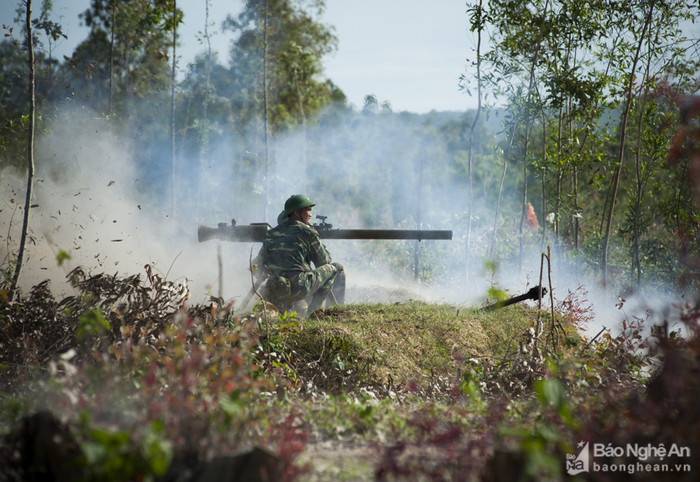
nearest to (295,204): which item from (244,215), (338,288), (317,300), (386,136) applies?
(317,300)

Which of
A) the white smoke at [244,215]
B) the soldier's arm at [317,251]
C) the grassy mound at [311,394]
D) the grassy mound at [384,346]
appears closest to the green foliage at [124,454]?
the grassy mound at [311,394]

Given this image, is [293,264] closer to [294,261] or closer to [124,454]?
[294,261]

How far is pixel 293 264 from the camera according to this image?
684 centimetres

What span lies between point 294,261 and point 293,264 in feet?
0.14

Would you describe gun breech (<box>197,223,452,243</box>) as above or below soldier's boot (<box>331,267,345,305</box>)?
above

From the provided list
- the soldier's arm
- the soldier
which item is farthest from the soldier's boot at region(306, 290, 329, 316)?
the soldier's arm

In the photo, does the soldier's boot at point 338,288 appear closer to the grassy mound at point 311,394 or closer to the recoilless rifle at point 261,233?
the recoilless rifle at point 261,233

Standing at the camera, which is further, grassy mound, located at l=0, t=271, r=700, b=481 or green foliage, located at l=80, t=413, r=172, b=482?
grassy mound, located at l=0, t=271, r=700, b=481

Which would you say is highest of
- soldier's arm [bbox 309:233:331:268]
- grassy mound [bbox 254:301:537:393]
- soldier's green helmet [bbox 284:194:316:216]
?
soldier's green helmet [bbox 284:194:316:216]

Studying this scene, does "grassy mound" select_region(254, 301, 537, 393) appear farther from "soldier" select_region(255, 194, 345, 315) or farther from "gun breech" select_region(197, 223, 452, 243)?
"gun breech" select_region(197, 223, 452, 243)

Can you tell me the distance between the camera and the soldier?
6727mm

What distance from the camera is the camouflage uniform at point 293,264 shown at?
6.72 meters

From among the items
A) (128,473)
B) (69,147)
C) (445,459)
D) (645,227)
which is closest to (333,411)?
(445,459)

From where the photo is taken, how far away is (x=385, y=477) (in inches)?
94.3
